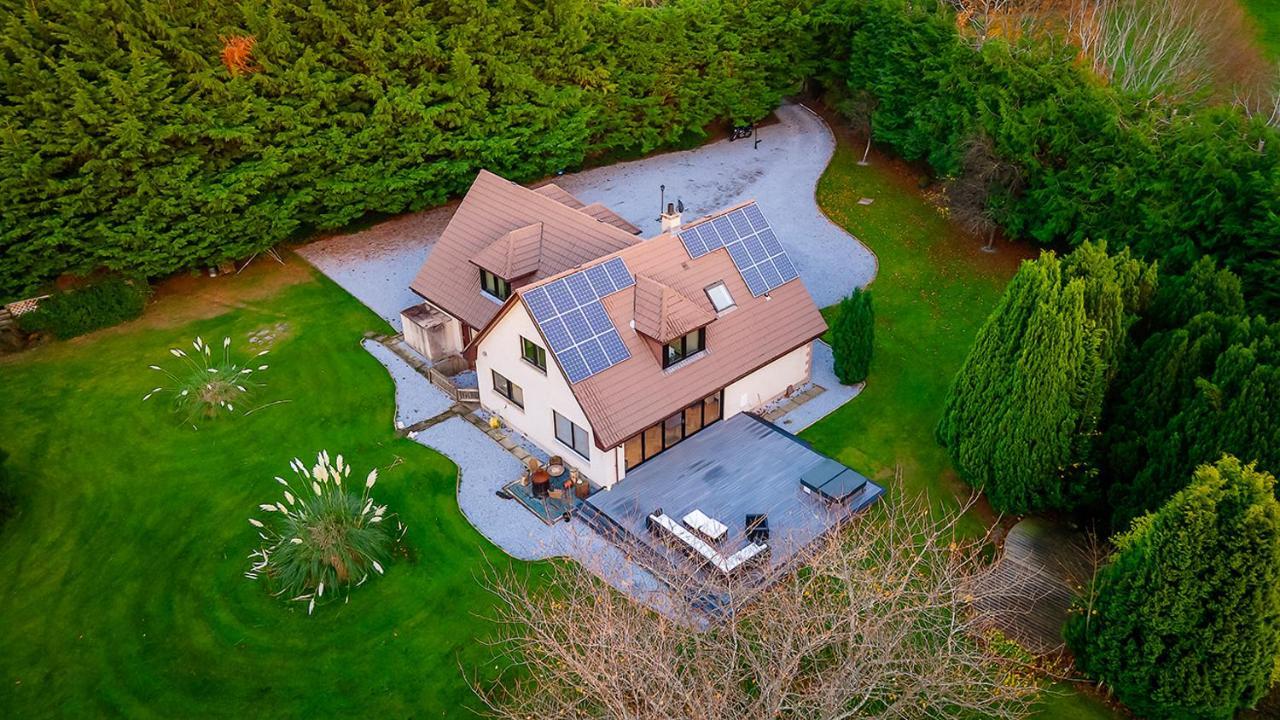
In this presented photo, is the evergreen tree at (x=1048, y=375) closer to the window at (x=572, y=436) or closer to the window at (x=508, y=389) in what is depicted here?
the window at (x=572, y=436)

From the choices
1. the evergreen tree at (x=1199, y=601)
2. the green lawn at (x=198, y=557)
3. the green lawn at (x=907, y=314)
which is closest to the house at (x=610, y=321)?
the green lawn at (x=907, y=314)

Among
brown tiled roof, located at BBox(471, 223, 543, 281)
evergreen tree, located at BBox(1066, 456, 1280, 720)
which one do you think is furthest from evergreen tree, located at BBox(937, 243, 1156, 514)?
brown tiled roof, located at BBox(471, 223, 543, 281)

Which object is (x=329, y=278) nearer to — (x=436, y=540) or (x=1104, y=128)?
(x=436, y=540)

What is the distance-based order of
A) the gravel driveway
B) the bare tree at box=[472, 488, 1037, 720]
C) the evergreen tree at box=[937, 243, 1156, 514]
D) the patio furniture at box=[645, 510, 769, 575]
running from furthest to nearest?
the gravel driveway < the patio furniture at box=[645, 510, 769, 575] < the evergreen tree at box=[937, 243, 1156, 514] < the bare tree at box=[472, 488, 1037, 720]

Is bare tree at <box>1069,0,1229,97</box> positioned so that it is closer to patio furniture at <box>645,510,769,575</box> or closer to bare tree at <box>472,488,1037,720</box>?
patio furniture at <box>645,510,769,575</box>

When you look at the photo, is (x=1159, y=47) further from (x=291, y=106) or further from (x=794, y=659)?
(x=291, y=106)

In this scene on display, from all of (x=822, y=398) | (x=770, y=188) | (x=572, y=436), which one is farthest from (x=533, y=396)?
(x=770, y=188)
